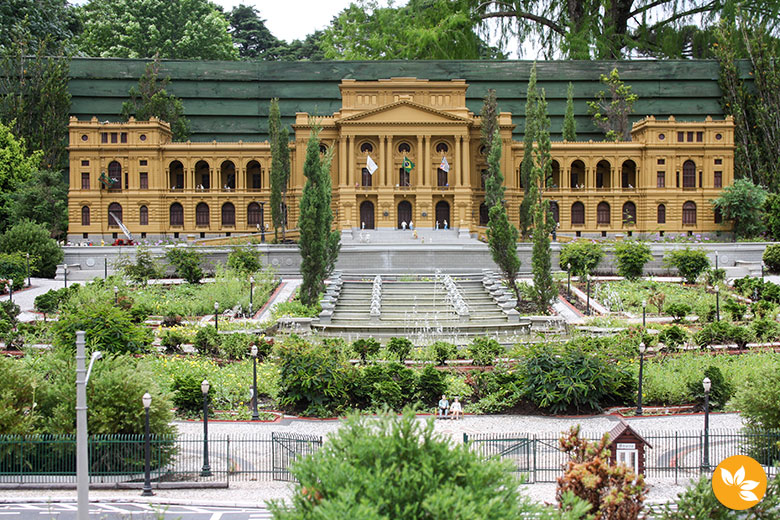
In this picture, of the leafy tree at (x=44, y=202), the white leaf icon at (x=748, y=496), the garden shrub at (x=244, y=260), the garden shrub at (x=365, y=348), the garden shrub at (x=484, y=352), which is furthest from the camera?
the leafy tree at (x=44, y=202)

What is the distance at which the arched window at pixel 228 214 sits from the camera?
74.4 meters

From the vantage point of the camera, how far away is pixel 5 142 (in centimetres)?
6725

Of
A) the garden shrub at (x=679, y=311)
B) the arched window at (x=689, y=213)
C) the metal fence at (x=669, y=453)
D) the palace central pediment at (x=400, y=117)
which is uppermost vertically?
the palace central pediment at (x=400, y=117)

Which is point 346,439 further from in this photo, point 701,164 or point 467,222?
point 701,164

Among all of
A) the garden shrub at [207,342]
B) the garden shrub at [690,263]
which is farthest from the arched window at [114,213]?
the garden shrub at [690,263]

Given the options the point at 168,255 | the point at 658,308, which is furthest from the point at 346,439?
the point at 168,255

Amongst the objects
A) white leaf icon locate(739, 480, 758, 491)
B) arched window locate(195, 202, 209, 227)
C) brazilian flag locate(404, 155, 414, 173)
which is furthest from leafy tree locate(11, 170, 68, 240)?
white leaf icon locate(739, 480, 758, 491)

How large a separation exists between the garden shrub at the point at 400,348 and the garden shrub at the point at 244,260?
1977cm

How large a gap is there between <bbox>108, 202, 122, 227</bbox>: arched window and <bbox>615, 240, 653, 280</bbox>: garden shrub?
42.0 metres

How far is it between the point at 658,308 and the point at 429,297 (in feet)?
40.0

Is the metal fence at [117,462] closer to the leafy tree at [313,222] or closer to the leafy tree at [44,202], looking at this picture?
the leafy tree at [313,222]

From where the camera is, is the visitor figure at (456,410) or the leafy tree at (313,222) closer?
the visitor figure at (456,410)

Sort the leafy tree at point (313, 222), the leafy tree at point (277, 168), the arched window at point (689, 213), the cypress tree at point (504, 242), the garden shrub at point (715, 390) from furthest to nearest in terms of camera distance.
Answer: the arched window at point (689, 213) → the leafy tree at point (277, 168) → the cypress tree at point (504, 242) → the leafy tree at point (313, 222) → the garden shrub at point (715, 390)

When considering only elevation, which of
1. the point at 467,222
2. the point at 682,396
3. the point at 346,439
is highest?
the point at 467,222
